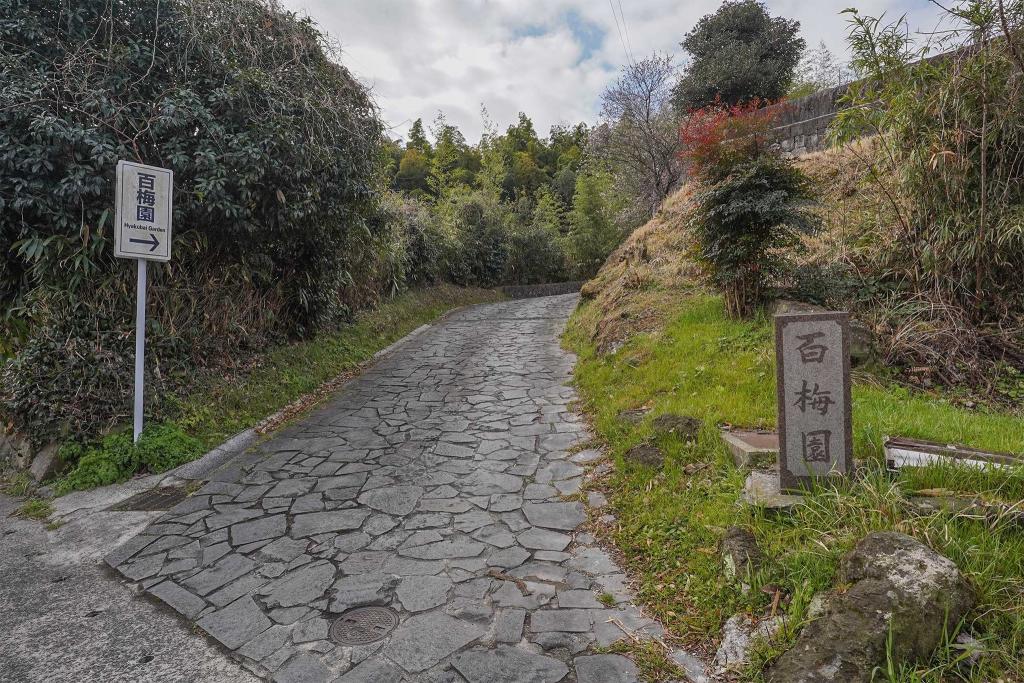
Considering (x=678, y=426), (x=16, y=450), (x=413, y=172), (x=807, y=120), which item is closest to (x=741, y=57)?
(x=807, y=120)

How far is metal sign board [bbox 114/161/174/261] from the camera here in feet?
17.1

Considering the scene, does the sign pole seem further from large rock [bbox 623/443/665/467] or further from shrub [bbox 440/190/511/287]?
shrub [bbox 440/190/511/287]

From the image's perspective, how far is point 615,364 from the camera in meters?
7.48

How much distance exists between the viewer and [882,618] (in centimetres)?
230

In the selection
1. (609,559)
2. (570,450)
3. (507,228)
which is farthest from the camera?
(507,228)

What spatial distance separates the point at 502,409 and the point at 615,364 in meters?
1.70

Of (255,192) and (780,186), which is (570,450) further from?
(255,192)

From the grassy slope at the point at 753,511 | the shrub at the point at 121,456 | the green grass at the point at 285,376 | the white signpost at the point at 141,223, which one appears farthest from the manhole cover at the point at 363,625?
the white signpost at the point at 141,223

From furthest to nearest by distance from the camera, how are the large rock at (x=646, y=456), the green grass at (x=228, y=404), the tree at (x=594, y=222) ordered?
1. the tree at (x=594, y=222)
2. the green grass at (x=228, y=404)
3. the large rock at (x=646, y=456)

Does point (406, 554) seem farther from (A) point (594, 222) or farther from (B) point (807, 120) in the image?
(A) point (594, 222)

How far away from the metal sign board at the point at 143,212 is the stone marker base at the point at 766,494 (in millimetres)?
5783

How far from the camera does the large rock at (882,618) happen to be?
7.41 feet

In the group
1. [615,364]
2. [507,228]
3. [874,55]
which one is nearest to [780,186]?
[874,55]

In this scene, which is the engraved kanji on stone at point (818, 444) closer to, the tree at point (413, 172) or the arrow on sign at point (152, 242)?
the arrow on sign at point (152, 242)
